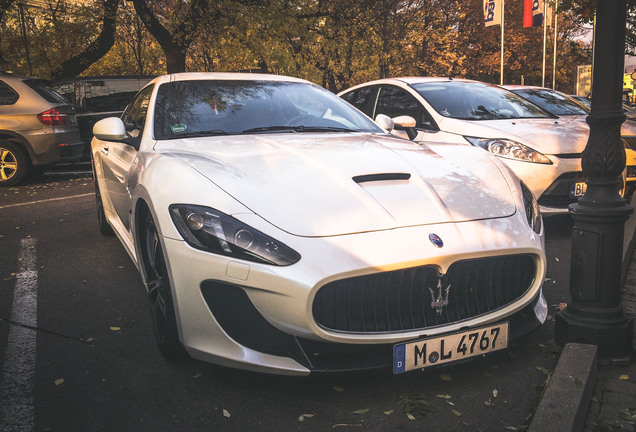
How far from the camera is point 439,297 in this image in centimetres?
266

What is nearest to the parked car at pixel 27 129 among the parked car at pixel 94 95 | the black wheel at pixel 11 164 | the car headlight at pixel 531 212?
the black wheel at pixel 11 164

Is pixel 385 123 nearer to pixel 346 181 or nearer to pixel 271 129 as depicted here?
pixel 271 129

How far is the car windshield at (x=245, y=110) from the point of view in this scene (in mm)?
3975

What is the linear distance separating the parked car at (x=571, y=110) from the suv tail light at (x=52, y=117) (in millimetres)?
7296

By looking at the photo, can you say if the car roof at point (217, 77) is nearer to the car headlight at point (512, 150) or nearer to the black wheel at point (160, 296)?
the black wheel at point (160, 296)

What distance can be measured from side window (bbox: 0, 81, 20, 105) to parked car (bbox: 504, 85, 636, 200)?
791 centimetres

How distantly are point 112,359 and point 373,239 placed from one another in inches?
62.5

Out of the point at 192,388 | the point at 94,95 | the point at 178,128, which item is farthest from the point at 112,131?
the point at 94,95

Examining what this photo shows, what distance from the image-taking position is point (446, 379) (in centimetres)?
294

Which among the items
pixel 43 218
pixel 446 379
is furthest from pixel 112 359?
pixel 43 218

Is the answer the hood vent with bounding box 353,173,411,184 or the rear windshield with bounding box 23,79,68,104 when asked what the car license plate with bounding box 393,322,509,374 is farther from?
the rear windshield with bounding box 23,79,68,104

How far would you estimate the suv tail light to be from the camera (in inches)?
407

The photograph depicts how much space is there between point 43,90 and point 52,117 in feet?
2.14

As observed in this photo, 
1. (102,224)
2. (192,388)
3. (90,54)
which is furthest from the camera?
(90,54)
